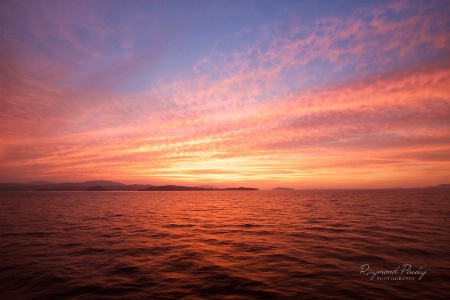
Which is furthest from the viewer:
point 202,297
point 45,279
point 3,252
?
point 3,252

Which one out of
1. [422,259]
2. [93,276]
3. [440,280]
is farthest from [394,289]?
[93,276]

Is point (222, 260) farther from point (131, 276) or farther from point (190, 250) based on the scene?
point (131, 276)

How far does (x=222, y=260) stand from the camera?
15539mm

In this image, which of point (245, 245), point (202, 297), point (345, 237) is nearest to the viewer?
point (202, 297)

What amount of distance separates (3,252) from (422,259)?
2768 cm

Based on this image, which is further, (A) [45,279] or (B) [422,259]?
(B) [422,259]

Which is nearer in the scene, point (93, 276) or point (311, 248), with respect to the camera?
point (93, 276)

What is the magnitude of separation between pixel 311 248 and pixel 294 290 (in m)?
7.98

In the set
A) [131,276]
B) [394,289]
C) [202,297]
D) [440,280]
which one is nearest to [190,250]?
[131,276]

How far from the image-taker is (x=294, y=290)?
1089 cm

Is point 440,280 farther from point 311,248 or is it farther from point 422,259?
point 311,248

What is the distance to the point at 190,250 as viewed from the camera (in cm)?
1819

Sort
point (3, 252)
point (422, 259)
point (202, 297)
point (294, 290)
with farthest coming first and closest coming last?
point (3, 252)
point (422, 259)
point (294, 290)
point (202, 297)

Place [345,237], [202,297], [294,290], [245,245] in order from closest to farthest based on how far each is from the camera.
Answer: [202,297] → [294,290] → [245,245] → [345,237]
